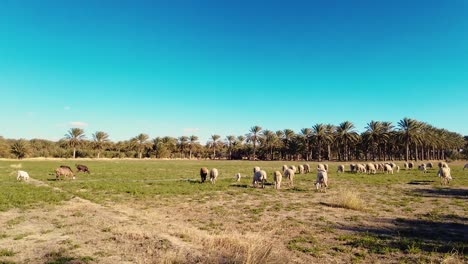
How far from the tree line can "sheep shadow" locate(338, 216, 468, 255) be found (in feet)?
239

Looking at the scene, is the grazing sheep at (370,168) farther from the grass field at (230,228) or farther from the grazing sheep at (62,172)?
the grazing sheep at (62,172)

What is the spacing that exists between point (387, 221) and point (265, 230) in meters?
5.71

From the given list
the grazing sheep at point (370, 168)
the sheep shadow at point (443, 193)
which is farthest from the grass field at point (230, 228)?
the grazing sheep at point (370, 168)

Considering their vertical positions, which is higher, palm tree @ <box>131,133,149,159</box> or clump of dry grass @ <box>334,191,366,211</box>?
palm tree @ <box>131,133,149,159</box>

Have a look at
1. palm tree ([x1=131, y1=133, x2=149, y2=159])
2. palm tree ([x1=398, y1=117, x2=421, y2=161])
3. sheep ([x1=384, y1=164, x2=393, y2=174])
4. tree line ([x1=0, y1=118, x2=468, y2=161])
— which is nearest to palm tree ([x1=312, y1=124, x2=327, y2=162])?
tree line ([x1=0, y1=118, x2=468, y2=161])

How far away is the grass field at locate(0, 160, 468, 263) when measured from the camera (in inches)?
307

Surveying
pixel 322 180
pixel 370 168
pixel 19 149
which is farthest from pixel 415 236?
pixel 19 149

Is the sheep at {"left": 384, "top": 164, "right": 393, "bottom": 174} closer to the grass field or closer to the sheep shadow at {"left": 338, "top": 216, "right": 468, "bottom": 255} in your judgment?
the grass field

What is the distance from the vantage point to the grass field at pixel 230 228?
7804 mm

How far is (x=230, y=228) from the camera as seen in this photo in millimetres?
11078

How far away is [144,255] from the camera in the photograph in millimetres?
7680

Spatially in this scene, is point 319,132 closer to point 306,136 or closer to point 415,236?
point 306,136

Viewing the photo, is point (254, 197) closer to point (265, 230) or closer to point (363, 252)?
point (265, 230)

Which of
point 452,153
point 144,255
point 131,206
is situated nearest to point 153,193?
point 131,206
